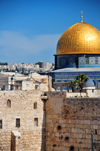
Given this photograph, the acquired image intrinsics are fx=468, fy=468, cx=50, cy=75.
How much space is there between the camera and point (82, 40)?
49812 millimetres

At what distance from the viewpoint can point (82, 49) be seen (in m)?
49.9

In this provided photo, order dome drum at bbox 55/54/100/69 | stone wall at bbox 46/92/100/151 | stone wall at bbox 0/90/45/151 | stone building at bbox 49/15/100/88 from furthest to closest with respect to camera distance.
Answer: dome drum at bbox 55/54/100/69 → stone building at bbox 49/15/100/88 → stone wall at bbox 46/92/100/151 → stone wall at bbox 0/90/45/151

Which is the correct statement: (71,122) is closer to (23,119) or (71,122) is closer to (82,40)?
(23,119)

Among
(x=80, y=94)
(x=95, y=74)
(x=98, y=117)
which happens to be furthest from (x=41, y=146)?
(x=95, y=74)

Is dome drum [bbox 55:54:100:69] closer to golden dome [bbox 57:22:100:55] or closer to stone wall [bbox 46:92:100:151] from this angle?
golden dome [bbox 57:22:100:55]

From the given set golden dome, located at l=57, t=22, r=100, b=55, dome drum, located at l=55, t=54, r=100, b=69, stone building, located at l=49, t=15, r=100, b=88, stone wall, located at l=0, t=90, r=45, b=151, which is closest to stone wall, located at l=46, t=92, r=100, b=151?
stone wall, located at l=0, t=90, r=45, b=151

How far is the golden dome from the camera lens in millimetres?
49844

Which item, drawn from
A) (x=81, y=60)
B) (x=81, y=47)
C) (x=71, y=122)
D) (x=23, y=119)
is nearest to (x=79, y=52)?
(x=81, y=47)

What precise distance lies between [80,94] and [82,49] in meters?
18.7

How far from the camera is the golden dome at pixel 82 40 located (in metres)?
49.8

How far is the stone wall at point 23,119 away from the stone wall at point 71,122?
54 centimetres

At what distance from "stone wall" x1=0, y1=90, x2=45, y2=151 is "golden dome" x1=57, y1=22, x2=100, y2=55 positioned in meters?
Result: 24.0

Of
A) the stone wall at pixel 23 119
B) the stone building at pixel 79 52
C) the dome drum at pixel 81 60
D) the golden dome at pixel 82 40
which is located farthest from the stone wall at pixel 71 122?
the dome drum at pixel 81 60

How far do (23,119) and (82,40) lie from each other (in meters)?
25.2
